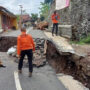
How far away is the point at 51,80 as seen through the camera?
7.14 meters

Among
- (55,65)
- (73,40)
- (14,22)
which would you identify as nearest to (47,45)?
(73,40)

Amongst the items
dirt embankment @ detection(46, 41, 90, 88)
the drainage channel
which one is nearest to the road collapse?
the drainage channel

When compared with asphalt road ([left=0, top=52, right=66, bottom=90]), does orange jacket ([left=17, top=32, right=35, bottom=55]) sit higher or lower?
higher

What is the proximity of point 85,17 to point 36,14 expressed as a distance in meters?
53.3

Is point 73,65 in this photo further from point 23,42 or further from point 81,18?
point 81,18

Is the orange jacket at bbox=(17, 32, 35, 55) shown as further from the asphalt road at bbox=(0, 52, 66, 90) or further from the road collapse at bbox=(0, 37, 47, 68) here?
the road collapse at bbox=(0, 37, 47, 68)

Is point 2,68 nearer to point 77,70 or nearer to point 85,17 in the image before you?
point 77,70

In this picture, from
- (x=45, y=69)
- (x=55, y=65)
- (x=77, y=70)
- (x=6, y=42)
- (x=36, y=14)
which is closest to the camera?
(x=77, y=70)

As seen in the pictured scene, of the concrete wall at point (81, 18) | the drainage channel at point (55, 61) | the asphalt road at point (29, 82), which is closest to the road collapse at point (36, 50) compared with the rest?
the drainage channel at point (55, 61)

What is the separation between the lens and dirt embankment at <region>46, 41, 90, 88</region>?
273 inches

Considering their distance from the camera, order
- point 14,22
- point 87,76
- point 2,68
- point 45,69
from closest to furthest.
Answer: point 87,76, point 2,68, point 45,69, point 14,22

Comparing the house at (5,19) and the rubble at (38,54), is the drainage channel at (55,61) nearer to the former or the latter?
the rubble at (38,54)

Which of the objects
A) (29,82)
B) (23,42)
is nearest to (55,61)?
(23,42)

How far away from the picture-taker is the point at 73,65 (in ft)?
27.8
